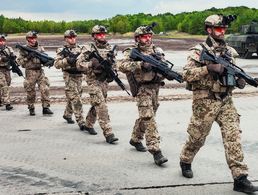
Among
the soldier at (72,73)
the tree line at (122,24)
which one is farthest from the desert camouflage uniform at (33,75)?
the tree line at (122,24)

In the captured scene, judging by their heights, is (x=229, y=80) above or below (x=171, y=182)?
above

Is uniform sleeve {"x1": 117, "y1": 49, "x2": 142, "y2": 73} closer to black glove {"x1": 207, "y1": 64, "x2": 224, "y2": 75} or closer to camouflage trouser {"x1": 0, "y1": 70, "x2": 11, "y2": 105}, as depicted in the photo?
black glove {"x1": 207, "y1": 64, "x2": 224, "y2": 75}

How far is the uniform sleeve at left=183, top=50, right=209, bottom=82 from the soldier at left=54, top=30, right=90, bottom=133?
13.7ft

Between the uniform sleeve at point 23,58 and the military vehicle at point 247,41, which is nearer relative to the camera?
the uniform sleeve at point 23,58

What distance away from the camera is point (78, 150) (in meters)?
8.80

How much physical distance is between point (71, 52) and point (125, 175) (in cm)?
406

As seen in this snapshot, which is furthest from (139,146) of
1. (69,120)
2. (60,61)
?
(69,120)

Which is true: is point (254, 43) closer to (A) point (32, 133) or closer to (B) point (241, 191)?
(A) point (32, 133)

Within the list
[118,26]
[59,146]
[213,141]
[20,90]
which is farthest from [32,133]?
[118,26]

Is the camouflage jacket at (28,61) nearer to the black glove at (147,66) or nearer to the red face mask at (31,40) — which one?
the red face mask at (31,40)

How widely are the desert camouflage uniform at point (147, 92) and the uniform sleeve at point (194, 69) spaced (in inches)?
48.1

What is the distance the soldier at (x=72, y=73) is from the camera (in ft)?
34.5

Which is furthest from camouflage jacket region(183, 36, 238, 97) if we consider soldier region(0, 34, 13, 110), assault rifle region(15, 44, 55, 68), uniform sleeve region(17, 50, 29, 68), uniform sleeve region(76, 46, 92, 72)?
soldier region(0, 34, 13, 110)

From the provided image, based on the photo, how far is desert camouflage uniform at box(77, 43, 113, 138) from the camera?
30.1 ft
